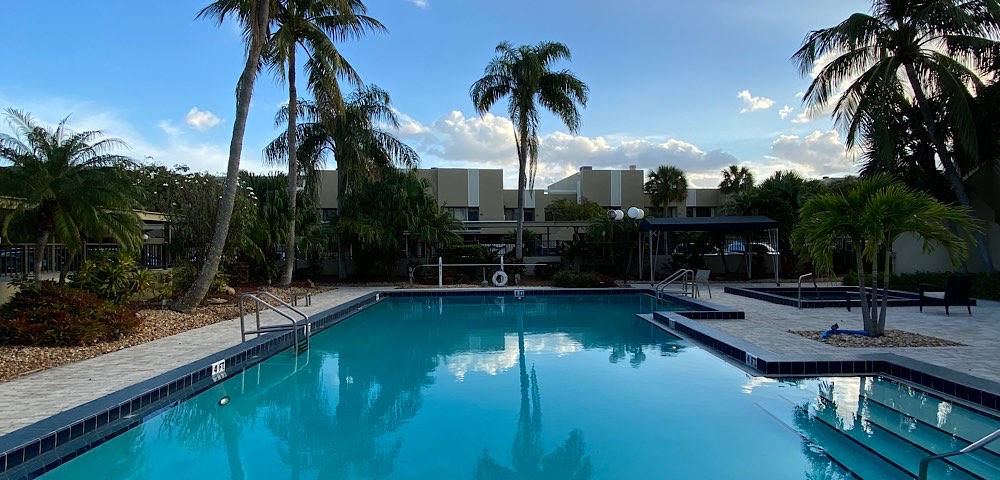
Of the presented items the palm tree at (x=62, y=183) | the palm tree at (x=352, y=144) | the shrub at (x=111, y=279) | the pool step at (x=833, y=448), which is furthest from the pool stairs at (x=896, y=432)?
the palm tree at (x=352, y=144)

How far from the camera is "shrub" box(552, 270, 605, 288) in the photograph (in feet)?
62.3

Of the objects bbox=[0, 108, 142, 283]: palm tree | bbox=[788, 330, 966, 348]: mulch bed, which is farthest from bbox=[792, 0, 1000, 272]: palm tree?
bbox=[0, 108, 142, 283]: palm tree

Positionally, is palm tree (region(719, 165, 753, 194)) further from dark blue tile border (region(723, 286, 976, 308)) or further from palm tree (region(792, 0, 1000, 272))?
dark blue tile border (region(723, 286, 976, 308))

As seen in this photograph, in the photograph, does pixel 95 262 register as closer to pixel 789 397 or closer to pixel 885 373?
pixel 789 397

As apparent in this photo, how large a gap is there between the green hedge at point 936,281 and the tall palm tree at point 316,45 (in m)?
15.1

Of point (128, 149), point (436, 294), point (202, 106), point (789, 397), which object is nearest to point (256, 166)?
point (202, 106)

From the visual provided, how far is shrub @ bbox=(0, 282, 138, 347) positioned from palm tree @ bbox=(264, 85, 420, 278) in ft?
35.4

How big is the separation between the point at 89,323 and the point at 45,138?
3.72 m

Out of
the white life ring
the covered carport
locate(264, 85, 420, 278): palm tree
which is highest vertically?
locate(264, 85, 420, 278): palm tree

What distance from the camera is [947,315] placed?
11.2 m

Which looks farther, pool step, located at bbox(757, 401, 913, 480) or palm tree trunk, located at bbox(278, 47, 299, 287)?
palm tree trunk, located at bbox(278, 47, 299, 287)

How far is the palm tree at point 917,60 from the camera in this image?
1441cm

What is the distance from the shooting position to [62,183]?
31.2 feet

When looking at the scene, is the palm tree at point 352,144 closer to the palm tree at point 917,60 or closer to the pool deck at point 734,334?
the pool deck at point 734,334
